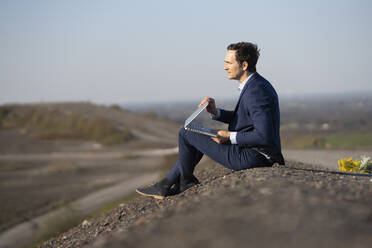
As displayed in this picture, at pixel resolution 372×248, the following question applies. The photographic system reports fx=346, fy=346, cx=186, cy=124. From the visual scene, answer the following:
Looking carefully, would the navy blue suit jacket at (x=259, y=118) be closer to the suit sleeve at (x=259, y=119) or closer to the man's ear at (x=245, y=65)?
the suit sleeve at (x=259, y=119)

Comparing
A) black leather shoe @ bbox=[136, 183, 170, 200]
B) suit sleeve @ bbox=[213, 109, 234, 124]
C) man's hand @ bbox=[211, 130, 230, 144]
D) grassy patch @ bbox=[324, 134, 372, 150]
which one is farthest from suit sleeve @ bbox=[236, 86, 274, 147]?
grassy patch @ bbox=[324, 134, 372, 150]

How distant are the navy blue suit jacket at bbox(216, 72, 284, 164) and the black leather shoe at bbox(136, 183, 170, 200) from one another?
1.26m

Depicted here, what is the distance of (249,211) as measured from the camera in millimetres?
2586

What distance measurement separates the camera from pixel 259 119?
139 inches

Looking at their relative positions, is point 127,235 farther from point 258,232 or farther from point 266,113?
point 266,113

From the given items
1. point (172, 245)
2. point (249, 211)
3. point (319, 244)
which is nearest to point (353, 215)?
point (319, 244)

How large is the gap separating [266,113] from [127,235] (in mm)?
1831

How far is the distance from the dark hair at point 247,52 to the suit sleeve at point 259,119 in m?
0.36

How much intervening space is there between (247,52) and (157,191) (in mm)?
2091

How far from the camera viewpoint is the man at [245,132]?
11.7 feet

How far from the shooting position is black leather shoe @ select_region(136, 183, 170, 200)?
14.6 feet

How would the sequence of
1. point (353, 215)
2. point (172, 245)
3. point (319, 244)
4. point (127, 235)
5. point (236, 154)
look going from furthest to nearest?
1. point (236, 154)
2. point (127, 235)
3. point (353, 215)
4. point (172, 245)
5. point (319, 244)

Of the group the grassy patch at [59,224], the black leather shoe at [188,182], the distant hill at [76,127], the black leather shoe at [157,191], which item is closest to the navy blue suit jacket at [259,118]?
the black leather shoe at [188,182]

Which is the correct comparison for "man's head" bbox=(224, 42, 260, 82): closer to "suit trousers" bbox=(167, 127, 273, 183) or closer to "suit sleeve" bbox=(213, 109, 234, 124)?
"suit sleeve" bbox=(213, 109, 234, 124)
